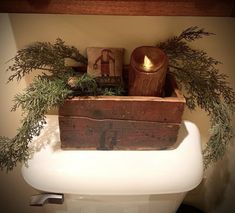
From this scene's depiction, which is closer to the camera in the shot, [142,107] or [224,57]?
[142,107]

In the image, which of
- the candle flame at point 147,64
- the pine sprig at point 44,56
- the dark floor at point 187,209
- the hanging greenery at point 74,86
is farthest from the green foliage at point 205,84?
the dark floor at point 187,209

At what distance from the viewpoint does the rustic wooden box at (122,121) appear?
0.54m

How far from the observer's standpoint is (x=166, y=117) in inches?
21.9

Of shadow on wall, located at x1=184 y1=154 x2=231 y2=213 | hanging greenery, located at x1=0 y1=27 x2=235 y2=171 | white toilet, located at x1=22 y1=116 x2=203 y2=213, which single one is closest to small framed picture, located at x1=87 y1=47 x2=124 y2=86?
hanging greenery, located at x1=0 y1=27 x2=235 y2=171

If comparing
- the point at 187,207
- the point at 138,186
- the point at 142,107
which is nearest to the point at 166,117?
the point at 142,107

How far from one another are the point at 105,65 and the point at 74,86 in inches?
3.8

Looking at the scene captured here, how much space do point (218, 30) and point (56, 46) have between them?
0.39m

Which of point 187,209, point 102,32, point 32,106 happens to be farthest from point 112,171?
point 187,209

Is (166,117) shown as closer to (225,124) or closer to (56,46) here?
(225,124)

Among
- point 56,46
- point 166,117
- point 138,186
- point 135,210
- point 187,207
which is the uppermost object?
point 56,46

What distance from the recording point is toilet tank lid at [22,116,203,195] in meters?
0.56

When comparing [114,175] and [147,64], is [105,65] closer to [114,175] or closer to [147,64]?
[147,64]

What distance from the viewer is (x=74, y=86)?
55 cm

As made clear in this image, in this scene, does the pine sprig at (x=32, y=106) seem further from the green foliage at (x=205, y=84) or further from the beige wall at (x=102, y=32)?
the green foliage at (x=205, y=84)
